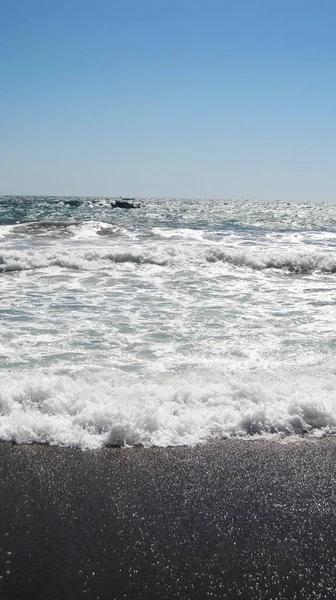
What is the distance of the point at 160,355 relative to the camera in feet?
24.3

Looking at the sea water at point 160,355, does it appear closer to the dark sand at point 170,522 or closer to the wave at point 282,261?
the dark sand at point 170,522

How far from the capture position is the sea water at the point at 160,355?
16.6 feet

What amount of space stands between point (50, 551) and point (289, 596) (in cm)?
166

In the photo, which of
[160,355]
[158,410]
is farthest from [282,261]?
[158,410]

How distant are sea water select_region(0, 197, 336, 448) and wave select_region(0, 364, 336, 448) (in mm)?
13

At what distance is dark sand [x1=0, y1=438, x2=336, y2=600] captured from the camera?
3061mm

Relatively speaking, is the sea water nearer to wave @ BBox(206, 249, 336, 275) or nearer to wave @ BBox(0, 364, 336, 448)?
wave @ BBox(0, 364, 336, 448)

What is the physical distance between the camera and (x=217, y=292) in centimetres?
1327

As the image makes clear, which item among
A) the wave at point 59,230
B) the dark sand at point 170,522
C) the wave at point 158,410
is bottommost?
the dark sand at point 170,522

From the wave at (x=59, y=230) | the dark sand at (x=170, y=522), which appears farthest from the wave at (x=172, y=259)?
the dark sand at (x=170, y=522)

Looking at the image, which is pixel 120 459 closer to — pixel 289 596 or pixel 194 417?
pixel 194 417

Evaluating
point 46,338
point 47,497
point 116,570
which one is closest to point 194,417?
point 47,497

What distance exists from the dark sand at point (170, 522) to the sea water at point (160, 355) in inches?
13.7

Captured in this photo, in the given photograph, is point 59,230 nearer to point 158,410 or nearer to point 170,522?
point 158,410
